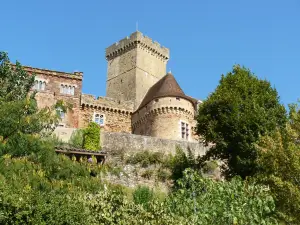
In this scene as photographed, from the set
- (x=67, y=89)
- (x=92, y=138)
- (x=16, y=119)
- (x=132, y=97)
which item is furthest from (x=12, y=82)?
(x=132, y=97)

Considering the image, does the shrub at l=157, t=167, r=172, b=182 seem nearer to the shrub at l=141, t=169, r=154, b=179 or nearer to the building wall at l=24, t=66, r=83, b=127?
the shrub at l=141, t=169, r=154, b=179

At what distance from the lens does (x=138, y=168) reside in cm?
3064

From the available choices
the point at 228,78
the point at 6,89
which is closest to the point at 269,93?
the point at 228,78

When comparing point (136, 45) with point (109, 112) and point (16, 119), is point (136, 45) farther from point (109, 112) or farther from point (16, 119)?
point (16, 119)

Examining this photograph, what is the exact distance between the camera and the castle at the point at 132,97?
4119cm

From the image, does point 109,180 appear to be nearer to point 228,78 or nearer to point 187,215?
point 228,78

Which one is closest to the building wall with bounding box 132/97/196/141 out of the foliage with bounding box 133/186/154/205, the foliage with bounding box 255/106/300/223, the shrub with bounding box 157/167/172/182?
the shrub with bounding box 157/167/172/182

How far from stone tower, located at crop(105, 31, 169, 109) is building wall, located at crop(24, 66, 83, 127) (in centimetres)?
746

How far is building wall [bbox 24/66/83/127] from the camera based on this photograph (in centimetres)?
4188

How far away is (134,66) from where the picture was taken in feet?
170

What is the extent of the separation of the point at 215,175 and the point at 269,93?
6.13 meters

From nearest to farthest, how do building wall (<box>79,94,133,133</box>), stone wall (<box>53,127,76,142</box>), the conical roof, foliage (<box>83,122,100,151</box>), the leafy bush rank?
the leafy bush
foliage (<box>83,122,100,151</box>)
stone wall (<box>53,127,76,142</box>)
the conical roof
building wall (<box>79,94,133,133</box>)

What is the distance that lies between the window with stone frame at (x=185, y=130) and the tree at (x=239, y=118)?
31.2 feet

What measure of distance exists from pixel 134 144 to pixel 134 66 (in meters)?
20.5
